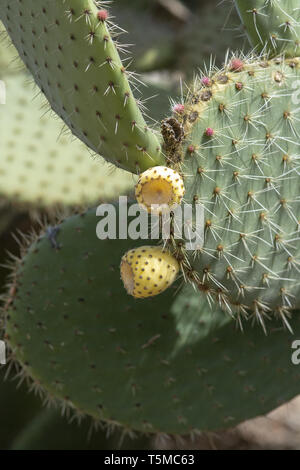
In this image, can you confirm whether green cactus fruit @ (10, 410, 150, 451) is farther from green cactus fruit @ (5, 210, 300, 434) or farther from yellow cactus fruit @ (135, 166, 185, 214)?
yellow cactus fruit @ (135, 166, 185, 214)

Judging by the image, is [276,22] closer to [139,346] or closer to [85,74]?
[85,74]

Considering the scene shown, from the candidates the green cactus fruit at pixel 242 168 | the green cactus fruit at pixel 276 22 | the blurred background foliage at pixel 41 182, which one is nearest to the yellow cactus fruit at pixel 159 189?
the green cactus fruit at pixel 242 168

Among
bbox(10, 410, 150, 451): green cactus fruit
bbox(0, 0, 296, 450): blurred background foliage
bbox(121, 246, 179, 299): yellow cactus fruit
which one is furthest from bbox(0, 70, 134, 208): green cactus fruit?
bbox(121, 246, 179, 299): yellow cactus fruit

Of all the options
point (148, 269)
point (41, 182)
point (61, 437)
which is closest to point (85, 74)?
point (148, 269)

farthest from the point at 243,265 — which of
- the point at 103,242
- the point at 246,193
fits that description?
the point at 103,242

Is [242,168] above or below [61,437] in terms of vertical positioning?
above

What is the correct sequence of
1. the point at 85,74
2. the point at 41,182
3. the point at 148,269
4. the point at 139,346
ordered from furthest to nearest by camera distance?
the point at 41,182, the point at 139,346, the point at 148,269, the point at 85,74
